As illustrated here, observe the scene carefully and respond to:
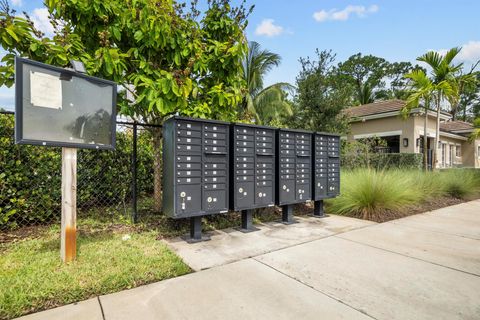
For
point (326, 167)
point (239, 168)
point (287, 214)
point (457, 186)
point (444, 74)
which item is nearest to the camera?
point (239, 168)

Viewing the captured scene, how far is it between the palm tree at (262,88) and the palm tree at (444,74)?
8.97 metres

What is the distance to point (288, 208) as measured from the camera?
4.96 metres

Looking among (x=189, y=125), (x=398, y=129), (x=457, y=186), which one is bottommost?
(x=457, y=186)

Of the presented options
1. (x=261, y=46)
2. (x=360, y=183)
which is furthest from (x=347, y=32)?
(x=261, y=46)

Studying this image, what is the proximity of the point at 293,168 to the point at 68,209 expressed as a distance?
346 centimetres

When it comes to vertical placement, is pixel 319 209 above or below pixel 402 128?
below

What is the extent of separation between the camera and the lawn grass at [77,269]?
2197 mm

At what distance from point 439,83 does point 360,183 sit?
264 inches

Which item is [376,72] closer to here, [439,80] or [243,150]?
[439,80]

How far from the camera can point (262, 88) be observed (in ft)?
62.8

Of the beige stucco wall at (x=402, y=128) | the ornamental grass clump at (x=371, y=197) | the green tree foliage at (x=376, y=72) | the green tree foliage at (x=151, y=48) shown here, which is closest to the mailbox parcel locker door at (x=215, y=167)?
the green tree foliage at (x=151, y=48)

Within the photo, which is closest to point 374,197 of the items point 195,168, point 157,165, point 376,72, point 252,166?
point 252,166

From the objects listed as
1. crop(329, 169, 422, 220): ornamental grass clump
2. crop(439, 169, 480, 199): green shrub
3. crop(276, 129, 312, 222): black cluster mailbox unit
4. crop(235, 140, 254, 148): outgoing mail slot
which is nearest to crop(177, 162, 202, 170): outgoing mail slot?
crop(235, 140, 254, 148): outgoing mail slot

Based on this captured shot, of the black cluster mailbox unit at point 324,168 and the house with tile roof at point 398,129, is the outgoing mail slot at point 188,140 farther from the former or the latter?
the house with tile roof at point 398,129
